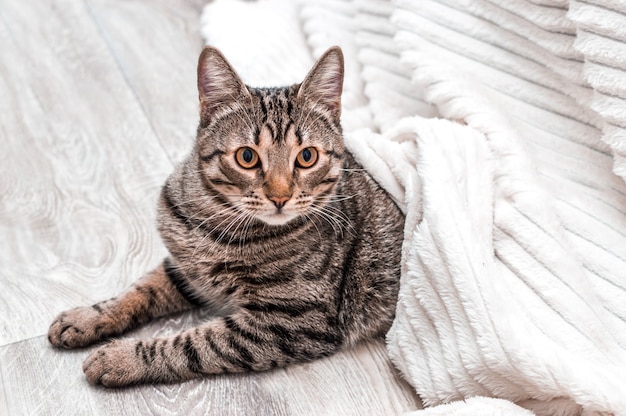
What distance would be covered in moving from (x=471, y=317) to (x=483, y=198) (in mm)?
297

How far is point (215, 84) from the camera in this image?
1633 mm

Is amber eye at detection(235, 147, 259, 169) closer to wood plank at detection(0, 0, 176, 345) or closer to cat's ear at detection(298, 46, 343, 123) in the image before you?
cat's ear at detection(298, 46, 343, 123)

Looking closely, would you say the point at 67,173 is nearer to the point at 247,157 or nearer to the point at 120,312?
the point at 120,312

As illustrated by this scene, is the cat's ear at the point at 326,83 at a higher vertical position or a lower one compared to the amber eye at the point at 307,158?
higher

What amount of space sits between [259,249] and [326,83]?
1.35ft

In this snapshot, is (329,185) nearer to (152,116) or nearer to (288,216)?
(288,216)

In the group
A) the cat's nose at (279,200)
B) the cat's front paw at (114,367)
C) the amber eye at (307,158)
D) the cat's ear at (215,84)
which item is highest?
the cat's ear at (215,84)

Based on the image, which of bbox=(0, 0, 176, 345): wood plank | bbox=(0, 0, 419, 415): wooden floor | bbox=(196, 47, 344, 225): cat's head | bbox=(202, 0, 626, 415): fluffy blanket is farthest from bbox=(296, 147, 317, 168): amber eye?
bbox=(0, 0, 176, 345): wood plank

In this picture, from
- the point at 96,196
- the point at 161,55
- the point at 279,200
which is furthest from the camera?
the point at 161,55

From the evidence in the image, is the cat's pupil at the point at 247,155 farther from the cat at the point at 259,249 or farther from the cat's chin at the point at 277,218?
the cat's chin at the point at 277,218

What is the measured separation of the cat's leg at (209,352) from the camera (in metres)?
1.60

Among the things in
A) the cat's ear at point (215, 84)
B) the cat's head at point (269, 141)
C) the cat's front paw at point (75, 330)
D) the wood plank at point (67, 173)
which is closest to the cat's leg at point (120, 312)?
the cat's front paw at point (75, 330)

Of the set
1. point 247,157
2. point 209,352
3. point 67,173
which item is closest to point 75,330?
point 209,352

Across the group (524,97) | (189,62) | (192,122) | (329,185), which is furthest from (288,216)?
(189,62)
